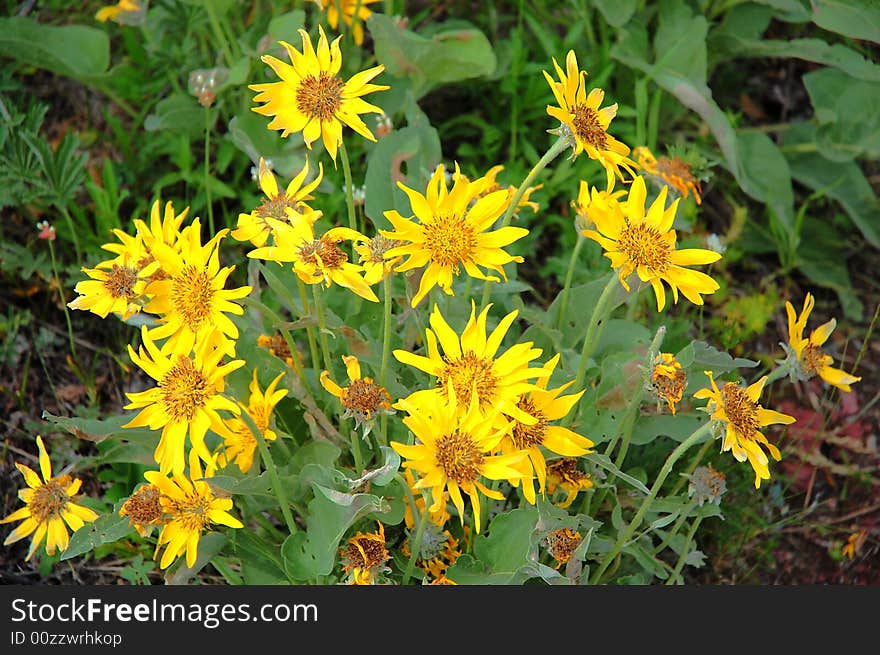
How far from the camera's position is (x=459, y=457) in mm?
1363

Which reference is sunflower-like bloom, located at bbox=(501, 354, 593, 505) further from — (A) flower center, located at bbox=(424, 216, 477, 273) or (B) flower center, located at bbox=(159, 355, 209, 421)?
(B) flower center, located at bbox=(159, 355, 209, 421)

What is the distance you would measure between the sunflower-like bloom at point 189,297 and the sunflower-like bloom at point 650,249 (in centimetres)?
57

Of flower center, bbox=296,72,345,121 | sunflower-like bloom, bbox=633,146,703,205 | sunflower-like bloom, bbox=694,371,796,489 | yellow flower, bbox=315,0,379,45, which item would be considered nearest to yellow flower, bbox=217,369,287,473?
flower center, bbox=296,72,345,121

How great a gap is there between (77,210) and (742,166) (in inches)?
68.7

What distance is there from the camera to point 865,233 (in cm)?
266

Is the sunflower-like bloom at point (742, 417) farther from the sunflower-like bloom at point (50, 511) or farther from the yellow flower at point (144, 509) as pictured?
the sunflower-like bloom at point (50, 511)

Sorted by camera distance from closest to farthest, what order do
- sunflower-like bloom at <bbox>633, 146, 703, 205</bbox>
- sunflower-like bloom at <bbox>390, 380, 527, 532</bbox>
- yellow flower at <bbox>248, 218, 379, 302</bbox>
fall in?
sunflower-like bloom at <bbox>390, 380, 527, 532</bbox>, yellow flower at <bbox>248, 218, 379, 302</bbox>, sunflower-like bloom at <bbox>633, 146, 703, 205</bbox>

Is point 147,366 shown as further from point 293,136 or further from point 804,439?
point 804,439

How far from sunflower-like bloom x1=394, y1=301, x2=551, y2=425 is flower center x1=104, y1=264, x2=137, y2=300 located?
44 cm

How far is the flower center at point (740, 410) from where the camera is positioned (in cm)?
148

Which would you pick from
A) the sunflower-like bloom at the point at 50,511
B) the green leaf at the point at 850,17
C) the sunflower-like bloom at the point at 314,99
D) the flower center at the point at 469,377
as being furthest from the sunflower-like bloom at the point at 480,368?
the green leaf at the point at 850,17

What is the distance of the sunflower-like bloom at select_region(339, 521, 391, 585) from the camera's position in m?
1.54

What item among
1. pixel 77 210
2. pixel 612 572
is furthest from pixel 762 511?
pixel 77 210

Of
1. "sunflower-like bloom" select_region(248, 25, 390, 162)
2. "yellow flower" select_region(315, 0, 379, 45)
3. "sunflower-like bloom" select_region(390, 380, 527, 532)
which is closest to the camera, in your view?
"sunflower-like bloom" select_region(390, 380, 527, 532)
